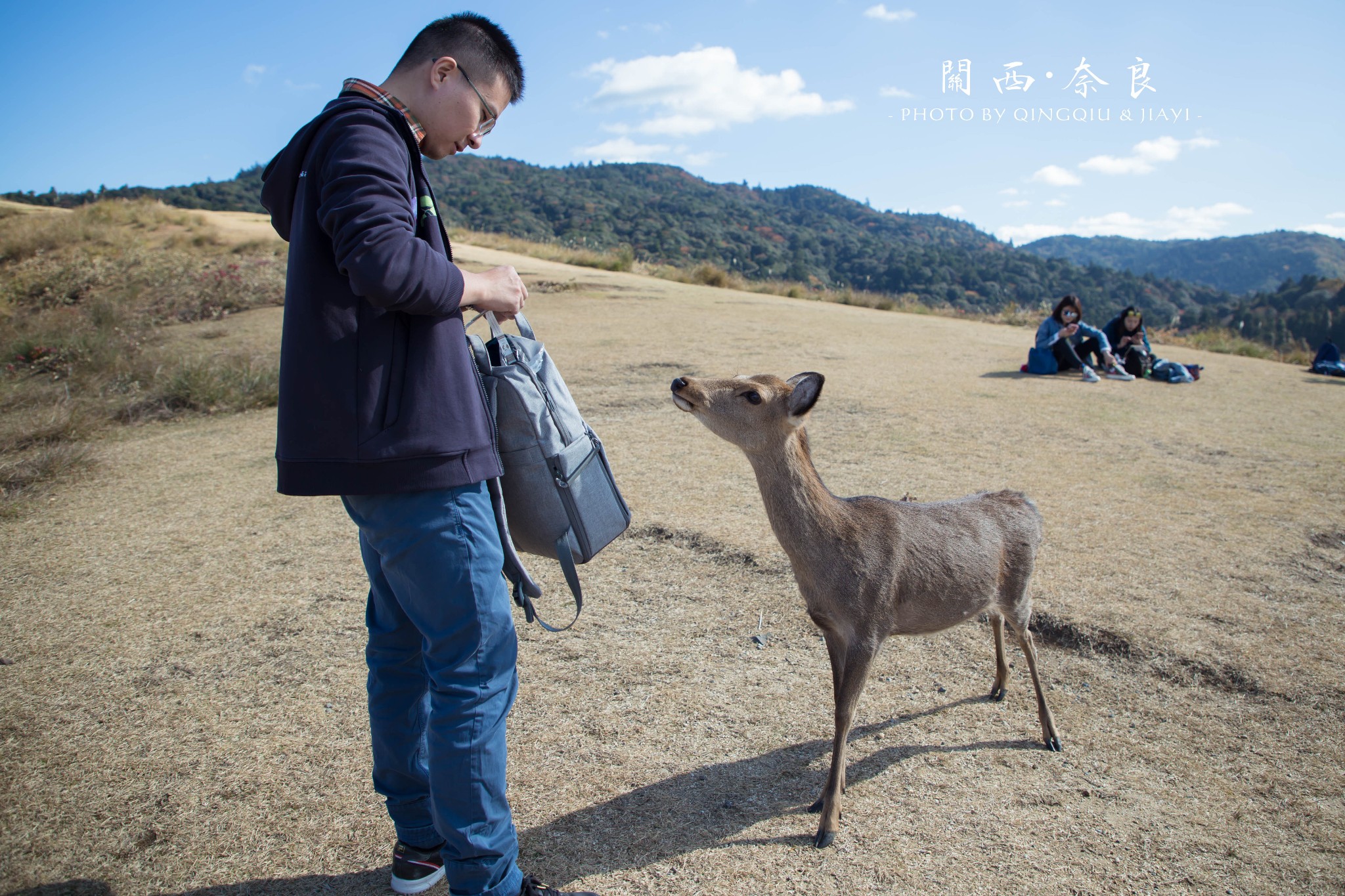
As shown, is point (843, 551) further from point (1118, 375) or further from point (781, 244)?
point (781, 244)

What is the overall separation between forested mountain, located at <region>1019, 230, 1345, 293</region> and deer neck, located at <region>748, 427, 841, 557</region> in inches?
3741

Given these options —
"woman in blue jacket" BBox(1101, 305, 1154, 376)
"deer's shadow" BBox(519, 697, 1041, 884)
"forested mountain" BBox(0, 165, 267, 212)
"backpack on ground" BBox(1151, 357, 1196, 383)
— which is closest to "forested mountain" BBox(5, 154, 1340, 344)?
"forested mountain" BBox(0, 165, 267, 212)

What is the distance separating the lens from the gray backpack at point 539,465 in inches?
81.1

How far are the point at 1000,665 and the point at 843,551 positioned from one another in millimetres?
1148

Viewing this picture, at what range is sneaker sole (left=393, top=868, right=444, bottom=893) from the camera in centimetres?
227

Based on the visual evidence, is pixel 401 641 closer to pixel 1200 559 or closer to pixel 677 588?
pixel 677 588

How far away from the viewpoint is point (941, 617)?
9.61ft

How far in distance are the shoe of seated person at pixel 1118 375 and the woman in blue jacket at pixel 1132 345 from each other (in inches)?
6.9

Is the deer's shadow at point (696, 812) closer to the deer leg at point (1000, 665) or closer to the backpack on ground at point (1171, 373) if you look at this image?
the deer leg at point (1000, 665)

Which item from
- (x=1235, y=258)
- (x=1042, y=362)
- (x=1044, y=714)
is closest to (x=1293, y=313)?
(x=1042, y=362)

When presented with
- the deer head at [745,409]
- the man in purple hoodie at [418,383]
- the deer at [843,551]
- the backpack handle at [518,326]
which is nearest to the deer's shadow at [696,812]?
the deer at [843,551]

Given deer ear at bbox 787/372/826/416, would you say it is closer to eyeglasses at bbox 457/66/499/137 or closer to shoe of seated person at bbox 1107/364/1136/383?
eyeglasses at bbox 457/66/499/137

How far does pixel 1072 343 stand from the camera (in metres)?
10.6

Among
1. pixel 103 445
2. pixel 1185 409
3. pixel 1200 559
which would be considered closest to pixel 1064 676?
pixel 1200 559
